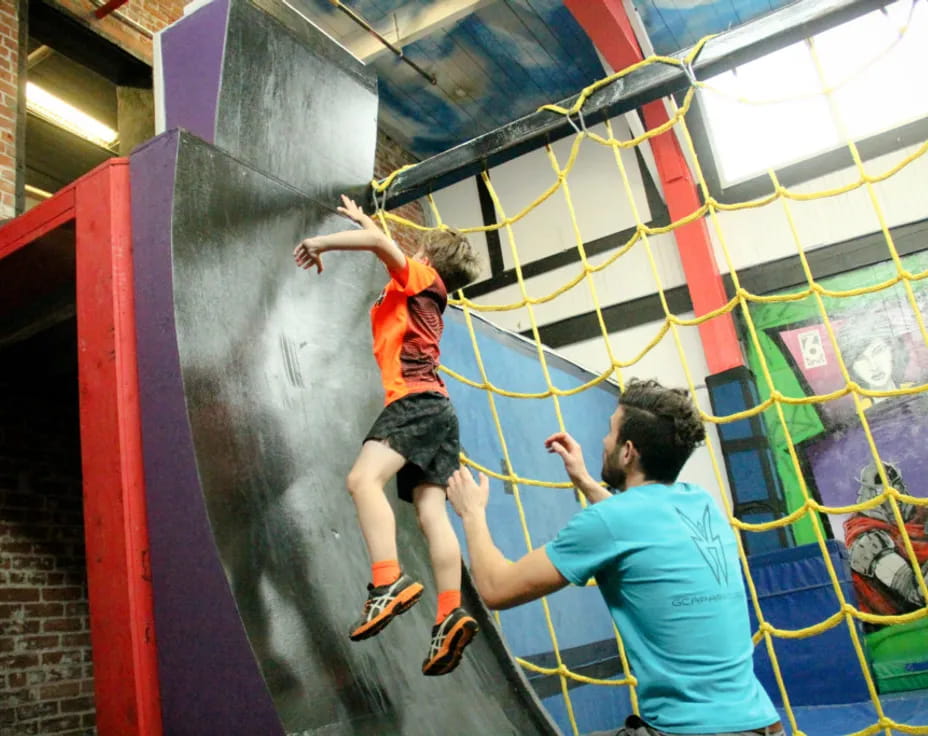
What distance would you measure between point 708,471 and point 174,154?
13.1 feet

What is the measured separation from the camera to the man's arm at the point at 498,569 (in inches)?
42.1

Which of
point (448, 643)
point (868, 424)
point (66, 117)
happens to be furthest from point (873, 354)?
point (66, 117)

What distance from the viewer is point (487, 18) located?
454 centimetres

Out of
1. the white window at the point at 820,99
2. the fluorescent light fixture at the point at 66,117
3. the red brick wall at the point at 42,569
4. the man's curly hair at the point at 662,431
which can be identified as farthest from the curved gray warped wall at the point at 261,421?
the white window at the point at 820,99

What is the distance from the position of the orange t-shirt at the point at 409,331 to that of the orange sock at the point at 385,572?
304 mm

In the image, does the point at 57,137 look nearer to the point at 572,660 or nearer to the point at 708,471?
the point at 572,660

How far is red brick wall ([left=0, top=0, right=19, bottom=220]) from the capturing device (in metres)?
2.78

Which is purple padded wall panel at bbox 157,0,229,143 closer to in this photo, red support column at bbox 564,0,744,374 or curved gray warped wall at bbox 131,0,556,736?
curved gray warped wall at bbox 131,0,556,736

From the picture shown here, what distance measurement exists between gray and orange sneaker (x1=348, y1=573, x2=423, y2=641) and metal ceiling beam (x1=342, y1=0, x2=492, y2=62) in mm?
3955

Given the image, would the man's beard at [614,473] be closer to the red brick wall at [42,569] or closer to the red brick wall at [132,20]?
the red brick wall at [42,569]

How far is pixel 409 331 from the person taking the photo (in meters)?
1.38

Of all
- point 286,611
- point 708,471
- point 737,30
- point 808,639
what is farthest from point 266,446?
point 708,471

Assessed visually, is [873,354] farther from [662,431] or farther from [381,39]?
[662,431]

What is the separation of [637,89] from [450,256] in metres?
0.69
